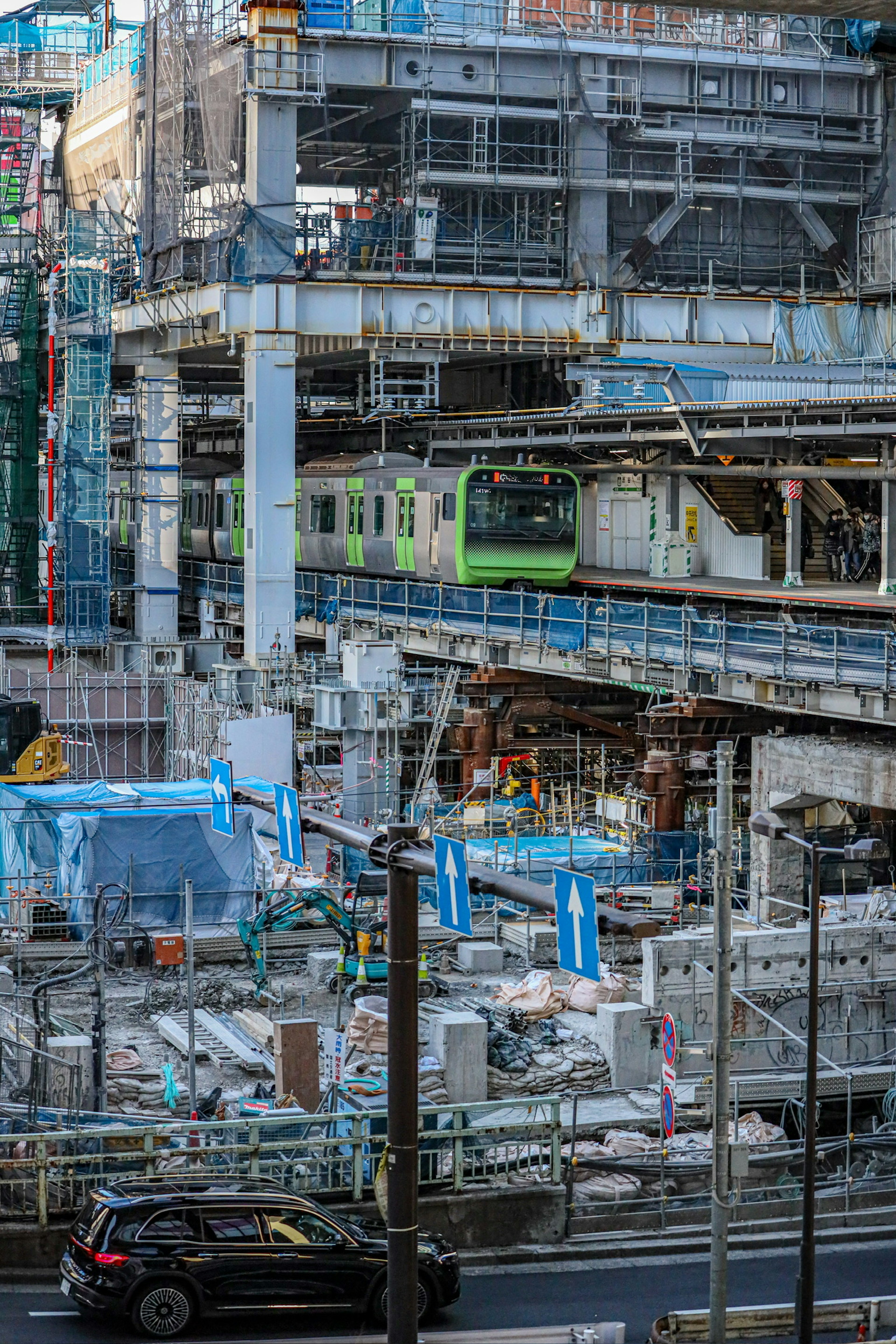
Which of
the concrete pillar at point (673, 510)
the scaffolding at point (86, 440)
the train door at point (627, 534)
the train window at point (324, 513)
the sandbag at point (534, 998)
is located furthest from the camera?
the train window at point (324, 513)

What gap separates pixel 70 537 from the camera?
149ft

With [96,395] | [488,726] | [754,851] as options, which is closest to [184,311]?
[96,395]

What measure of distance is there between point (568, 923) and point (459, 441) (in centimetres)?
3881

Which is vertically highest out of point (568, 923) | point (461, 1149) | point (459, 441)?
point (459, 441)

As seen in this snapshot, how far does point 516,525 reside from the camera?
40.5m

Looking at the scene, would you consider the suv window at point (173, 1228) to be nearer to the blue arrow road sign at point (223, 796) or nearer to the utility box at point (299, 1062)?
the utility box at point (299, 1062)

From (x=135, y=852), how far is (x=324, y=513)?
934 inches

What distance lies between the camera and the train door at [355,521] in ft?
151

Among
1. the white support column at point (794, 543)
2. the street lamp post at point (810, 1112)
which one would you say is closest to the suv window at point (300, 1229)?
the street lamp post at point (810, 1112)

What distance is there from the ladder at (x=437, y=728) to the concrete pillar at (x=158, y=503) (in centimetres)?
1101

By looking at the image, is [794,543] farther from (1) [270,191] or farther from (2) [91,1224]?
(2) [91,1224]

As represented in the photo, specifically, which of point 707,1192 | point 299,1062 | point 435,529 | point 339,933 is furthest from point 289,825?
point 435,529

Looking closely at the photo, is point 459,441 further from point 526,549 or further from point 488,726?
point 488,726

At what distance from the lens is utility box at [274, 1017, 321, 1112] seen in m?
19.6
